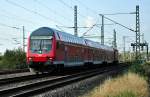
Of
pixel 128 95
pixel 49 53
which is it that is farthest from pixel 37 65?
pixel 128 95

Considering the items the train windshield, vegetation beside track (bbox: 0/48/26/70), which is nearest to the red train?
the train windshield

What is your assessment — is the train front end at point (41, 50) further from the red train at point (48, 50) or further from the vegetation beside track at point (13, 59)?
the vegetation beside track at point (13, 59)

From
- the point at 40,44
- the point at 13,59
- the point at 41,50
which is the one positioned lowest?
the point at 13,59

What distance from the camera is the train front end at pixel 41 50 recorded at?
94.6 feet

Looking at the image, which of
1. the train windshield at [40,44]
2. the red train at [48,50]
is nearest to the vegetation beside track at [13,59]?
the red train at [48,50]

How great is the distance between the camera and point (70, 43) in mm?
33688

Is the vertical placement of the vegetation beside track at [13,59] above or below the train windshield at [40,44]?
below

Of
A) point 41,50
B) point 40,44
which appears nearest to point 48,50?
point 41,50

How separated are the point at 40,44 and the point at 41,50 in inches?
18.1

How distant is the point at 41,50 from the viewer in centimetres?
2936

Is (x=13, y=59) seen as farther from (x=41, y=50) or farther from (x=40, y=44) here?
(x=41, y=50)

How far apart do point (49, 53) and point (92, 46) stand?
58.0 feet

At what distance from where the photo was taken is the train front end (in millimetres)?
28844

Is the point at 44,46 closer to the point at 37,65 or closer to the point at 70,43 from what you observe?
the point at 37,65
